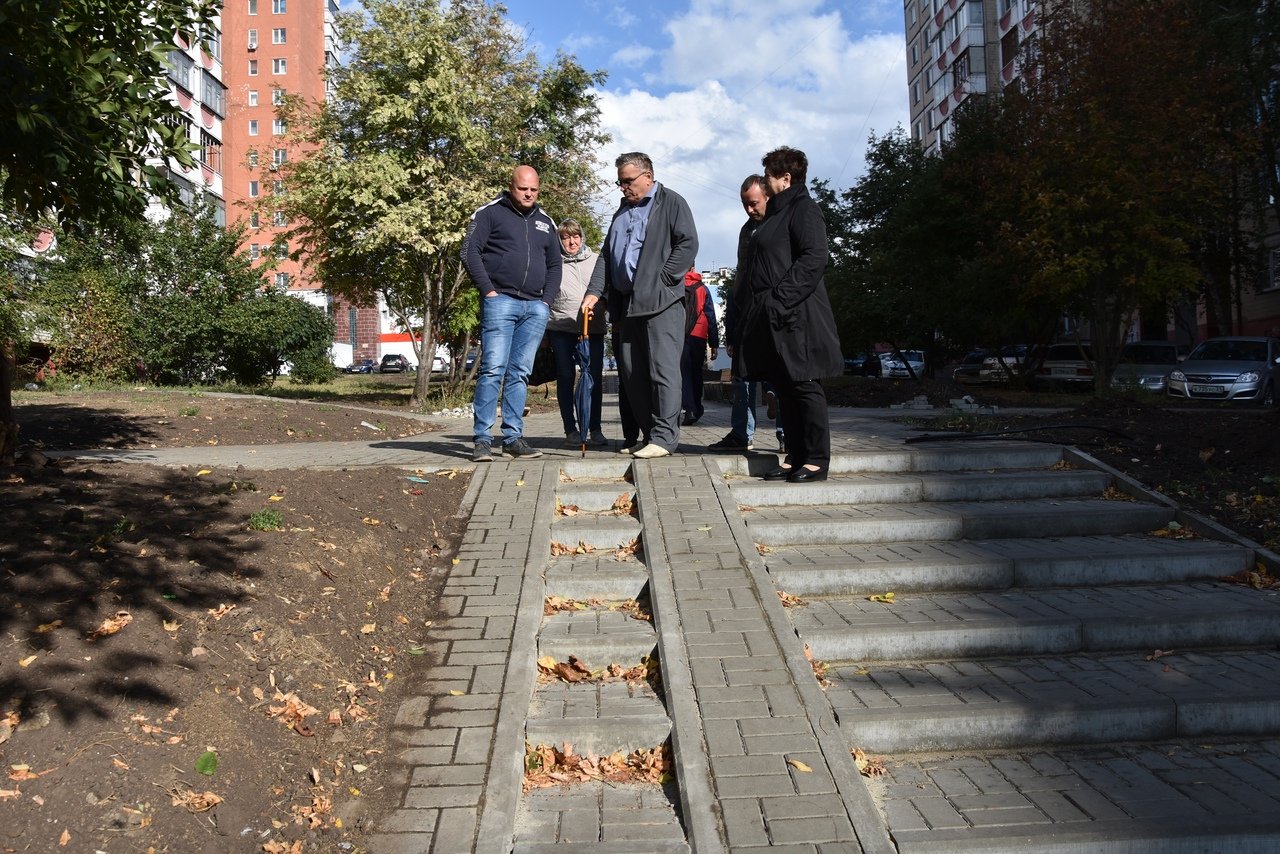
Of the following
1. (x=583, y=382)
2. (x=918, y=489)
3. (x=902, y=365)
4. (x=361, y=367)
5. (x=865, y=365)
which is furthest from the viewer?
(x=361, y=367)

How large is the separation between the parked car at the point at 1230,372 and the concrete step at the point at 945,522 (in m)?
16.1

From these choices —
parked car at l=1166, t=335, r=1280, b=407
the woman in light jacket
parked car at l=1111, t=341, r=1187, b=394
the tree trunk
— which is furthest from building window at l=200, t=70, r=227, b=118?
the tree trunk

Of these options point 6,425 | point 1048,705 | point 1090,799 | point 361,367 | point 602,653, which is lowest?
point 1090,799

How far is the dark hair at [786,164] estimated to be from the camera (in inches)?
262

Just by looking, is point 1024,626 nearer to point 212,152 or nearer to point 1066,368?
point 1066,368

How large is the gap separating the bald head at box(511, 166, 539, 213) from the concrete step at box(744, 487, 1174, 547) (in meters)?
2.91

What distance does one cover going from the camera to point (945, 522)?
19.2 feet

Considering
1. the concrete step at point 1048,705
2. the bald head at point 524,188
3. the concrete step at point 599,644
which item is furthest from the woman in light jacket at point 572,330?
the concrete step at point 1048,705

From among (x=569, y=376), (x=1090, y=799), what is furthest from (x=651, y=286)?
(x=1090, y=799)

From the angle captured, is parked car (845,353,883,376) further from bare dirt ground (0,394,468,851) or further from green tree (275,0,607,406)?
bare dirt ground (0,394,468,851)

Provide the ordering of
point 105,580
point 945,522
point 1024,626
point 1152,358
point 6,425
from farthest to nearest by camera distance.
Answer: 1. point 1152,358
2. point 6,425
3. point 945,522
4. point 1024,626
5. point 105,580

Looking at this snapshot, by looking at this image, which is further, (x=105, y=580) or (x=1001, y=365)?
(x=1001, y=365)

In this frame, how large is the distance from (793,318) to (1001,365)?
26495 mm

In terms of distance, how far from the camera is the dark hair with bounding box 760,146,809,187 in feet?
21.8
